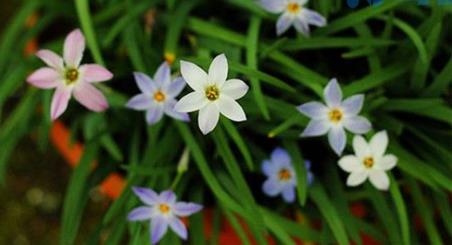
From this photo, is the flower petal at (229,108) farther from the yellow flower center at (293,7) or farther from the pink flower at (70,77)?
the yellow flower center at (293,7)

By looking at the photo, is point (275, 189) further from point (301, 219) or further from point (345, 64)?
point (345, 64)

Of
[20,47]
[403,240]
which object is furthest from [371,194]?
[20,47]

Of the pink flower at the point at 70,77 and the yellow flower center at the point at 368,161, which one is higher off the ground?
the pink flower at the point at 70,77

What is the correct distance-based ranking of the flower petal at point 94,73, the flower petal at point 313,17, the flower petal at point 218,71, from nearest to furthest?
the flower petal at point 218,71 < the flower petal at point 94,73 < the flower petal at point 313,17

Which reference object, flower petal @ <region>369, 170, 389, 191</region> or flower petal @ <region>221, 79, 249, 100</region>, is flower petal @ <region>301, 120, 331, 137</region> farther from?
flower petal @ <region>221, 79, 249, 100</region>

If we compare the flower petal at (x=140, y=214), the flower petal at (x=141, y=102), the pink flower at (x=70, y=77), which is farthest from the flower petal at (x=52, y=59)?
the flower petal at (x=140, y=214)

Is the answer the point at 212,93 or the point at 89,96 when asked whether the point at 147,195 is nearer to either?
the point at 89,96

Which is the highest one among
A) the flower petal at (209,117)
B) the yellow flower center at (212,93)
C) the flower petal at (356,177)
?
the yellow flower center at (212,93)

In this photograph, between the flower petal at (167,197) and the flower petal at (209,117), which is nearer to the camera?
the flower petal at (209,117)
